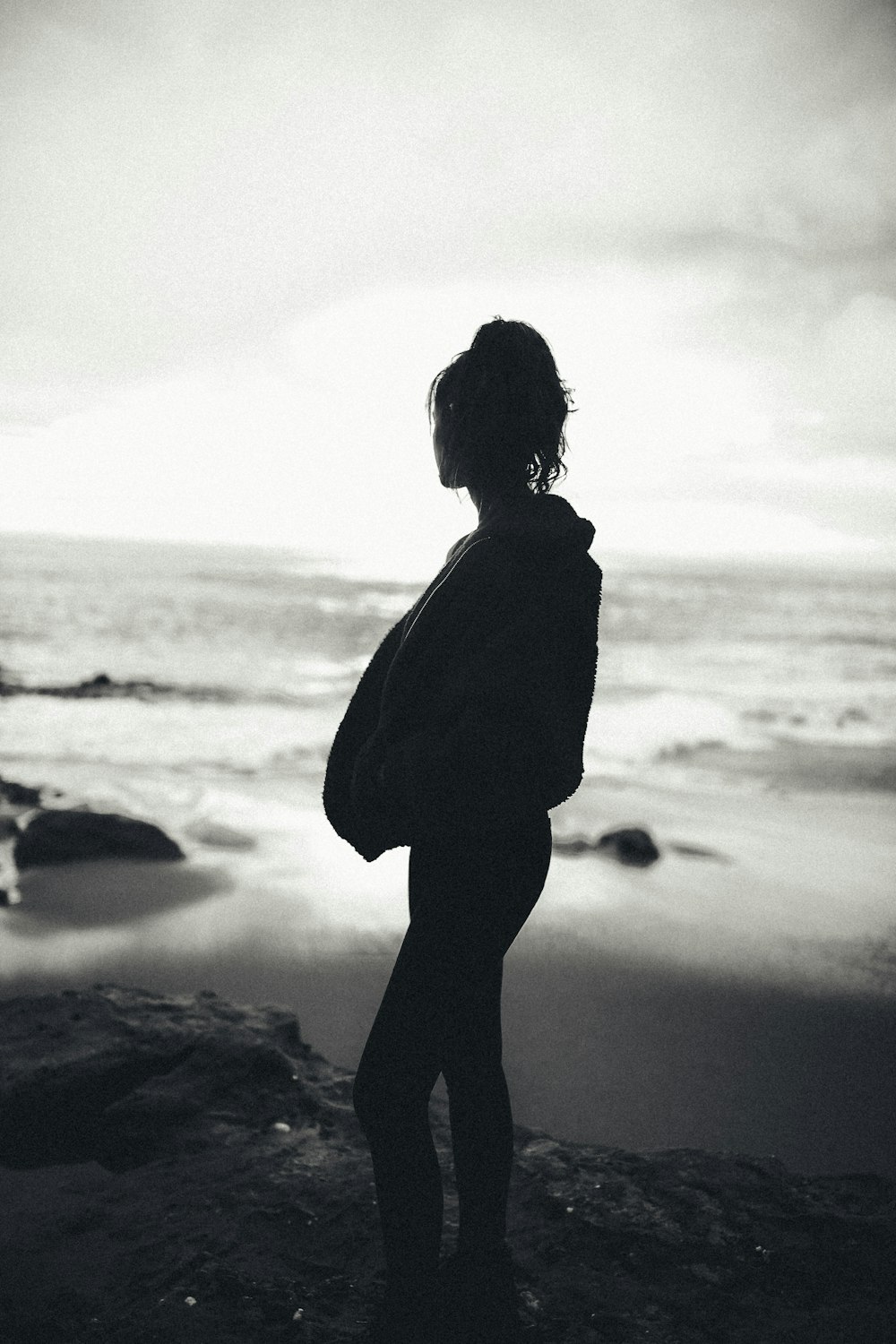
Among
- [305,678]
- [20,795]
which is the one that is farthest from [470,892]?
[305,678]

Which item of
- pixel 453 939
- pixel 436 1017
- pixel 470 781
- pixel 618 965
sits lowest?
pixel 618 965

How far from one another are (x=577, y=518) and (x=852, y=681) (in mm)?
19230

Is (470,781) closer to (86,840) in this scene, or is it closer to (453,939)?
(453,939)

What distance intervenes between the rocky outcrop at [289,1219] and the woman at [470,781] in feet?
1.10

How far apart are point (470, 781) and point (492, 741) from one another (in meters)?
0.09

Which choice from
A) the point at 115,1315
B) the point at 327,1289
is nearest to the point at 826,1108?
the point at 327,1289

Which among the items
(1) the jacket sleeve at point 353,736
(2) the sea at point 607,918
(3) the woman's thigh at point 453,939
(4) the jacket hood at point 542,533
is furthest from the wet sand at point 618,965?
(4) the jacket hood at point 542,533

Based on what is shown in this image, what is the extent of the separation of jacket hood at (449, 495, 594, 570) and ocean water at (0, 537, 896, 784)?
7.15 metres

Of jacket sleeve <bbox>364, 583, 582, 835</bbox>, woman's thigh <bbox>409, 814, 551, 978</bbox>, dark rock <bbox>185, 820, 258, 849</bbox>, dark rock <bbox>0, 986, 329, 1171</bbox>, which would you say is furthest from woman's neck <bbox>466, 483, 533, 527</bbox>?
dark rock <bbox>185, 820, 258, 849</bbox>

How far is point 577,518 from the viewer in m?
1.85

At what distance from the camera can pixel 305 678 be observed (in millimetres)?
18062

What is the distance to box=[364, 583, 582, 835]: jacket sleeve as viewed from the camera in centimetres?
168

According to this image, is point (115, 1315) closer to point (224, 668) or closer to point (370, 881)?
point (370, 881)

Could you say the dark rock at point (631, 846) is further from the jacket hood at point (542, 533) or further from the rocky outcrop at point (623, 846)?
the jacket hood at point (542, 533)
